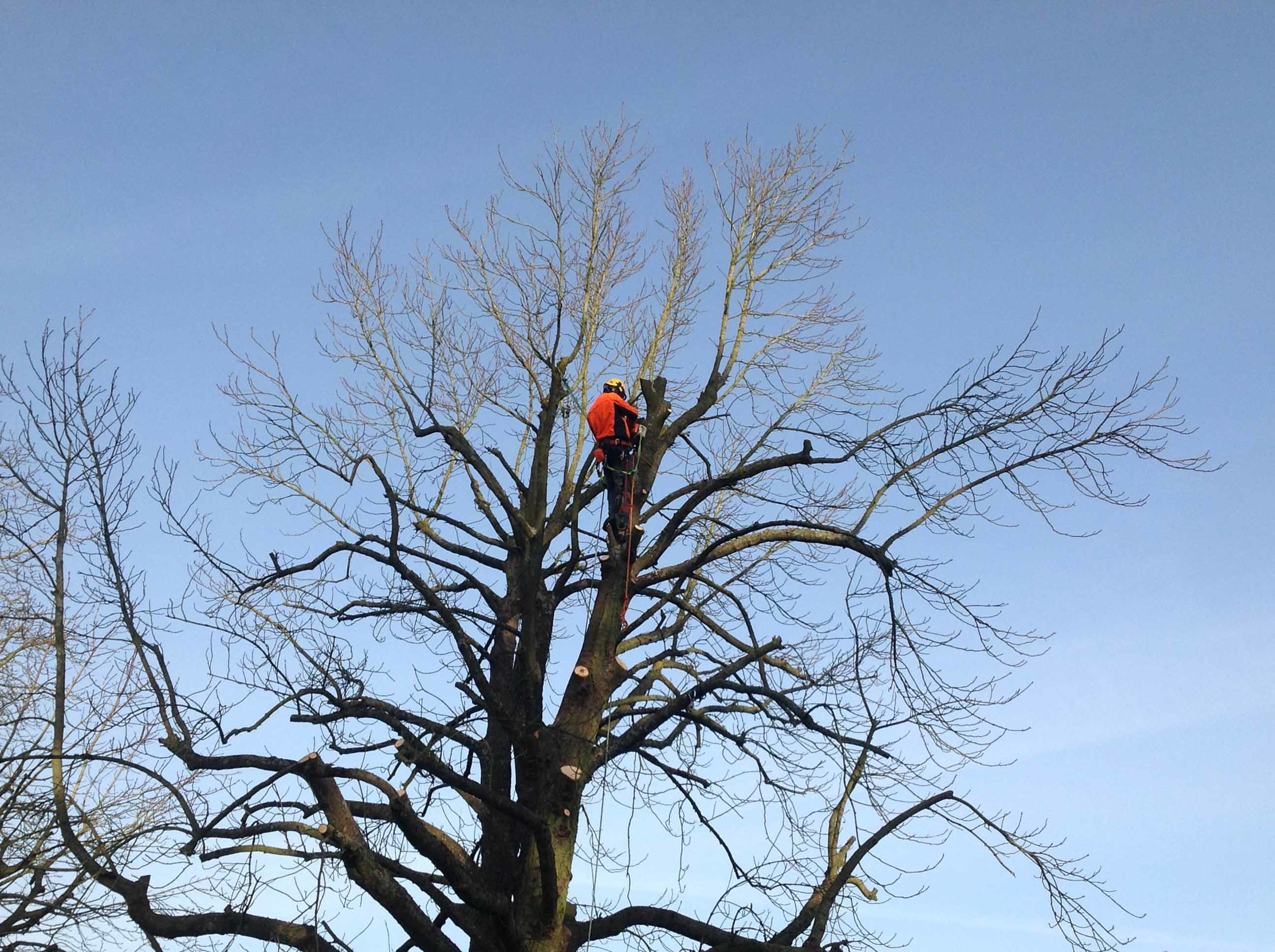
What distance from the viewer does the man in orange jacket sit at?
7988mm

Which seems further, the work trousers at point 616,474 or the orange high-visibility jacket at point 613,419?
the orange high-visibility jacket at point 613,419

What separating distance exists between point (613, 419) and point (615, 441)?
0.91 feet

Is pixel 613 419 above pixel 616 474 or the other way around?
above

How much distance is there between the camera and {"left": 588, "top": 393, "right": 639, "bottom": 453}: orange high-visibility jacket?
27.2ft

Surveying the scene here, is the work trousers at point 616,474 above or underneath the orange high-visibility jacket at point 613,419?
underneath

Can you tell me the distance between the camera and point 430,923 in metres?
6.81

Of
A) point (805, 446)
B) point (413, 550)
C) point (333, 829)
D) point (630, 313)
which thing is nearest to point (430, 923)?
point (333, 829)

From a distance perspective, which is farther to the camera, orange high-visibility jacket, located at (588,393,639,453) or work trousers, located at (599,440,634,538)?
orange high-visibility jacket, located at (588,393,639,453)

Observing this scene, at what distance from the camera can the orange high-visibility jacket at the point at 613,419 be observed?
8297 mm

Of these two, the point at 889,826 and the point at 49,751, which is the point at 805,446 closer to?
the point at 889,826

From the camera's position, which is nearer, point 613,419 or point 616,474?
point 616,474

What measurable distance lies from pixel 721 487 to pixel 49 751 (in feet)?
14.4

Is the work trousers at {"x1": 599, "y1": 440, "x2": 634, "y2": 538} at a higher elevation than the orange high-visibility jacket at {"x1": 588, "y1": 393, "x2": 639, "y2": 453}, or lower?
lower

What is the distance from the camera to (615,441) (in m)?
8.20
